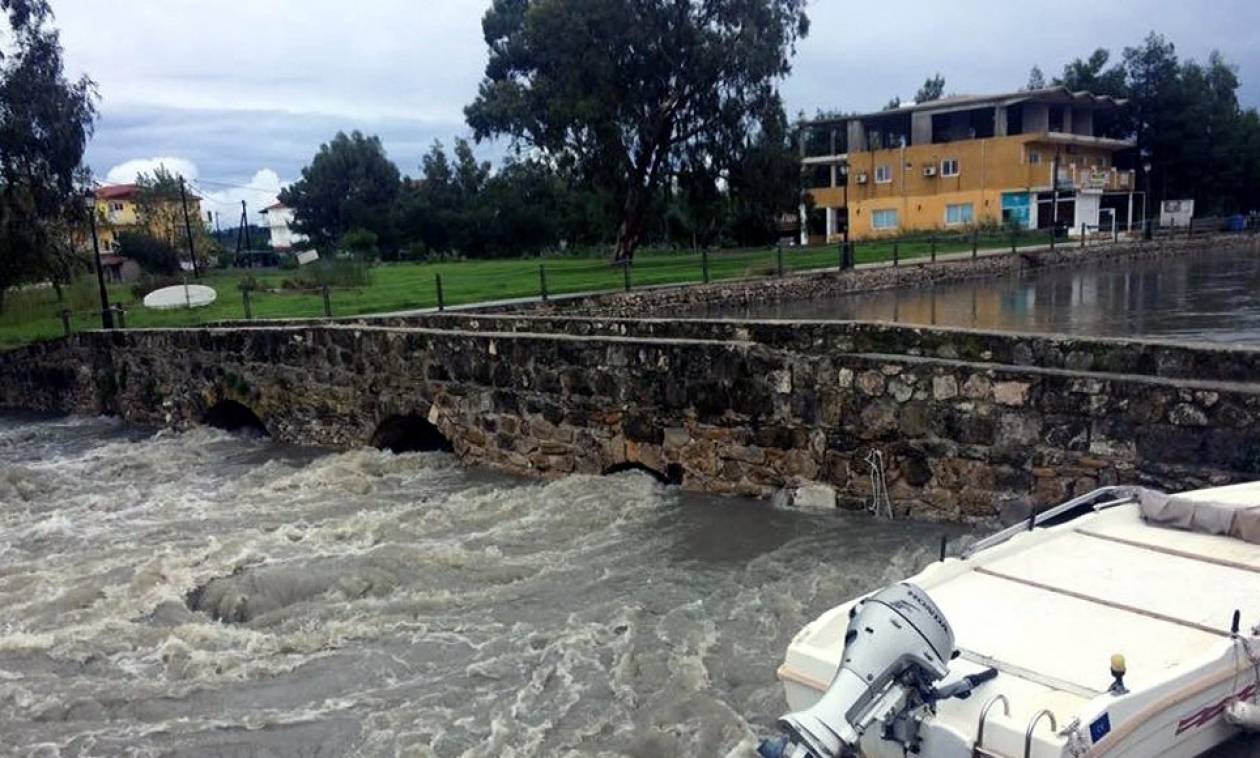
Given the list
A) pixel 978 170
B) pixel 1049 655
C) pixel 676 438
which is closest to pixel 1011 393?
pixel 676 438

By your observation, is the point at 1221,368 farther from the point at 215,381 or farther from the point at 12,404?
the point at 12,404

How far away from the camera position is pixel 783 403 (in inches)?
316

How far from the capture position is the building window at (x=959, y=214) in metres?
56.4

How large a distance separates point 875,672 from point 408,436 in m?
9.95

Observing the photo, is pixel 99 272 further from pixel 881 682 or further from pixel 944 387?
pixel 881 682

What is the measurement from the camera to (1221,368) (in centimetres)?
746

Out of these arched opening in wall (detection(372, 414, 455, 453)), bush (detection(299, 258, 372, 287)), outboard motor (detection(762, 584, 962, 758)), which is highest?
bush (detection(299, 258, 372, 287))

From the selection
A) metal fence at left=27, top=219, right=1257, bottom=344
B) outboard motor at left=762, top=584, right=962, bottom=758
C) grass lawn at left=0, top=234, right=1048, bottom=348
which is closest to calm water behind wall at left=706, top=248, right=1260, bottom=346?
metal fence at left=27, top=219, right=1257, bottom=344

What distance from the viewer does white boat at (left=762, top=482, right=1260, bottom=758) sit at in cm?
324

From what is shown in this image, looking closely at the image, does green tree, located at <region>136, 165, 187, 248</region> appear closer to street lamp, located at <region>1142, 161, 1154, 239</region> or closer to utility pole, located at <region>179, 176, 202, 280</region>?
utility pole, located at <region>179, 176, 202, 280</region>

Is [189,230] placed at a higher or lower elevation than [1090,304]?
higher

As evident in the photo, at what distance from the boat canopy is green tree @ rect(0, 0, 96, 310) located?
25.5 m

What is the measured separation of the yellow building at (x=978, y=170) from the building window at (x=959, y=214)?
6cm

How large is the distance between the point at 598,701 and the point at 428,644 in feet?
4.81
